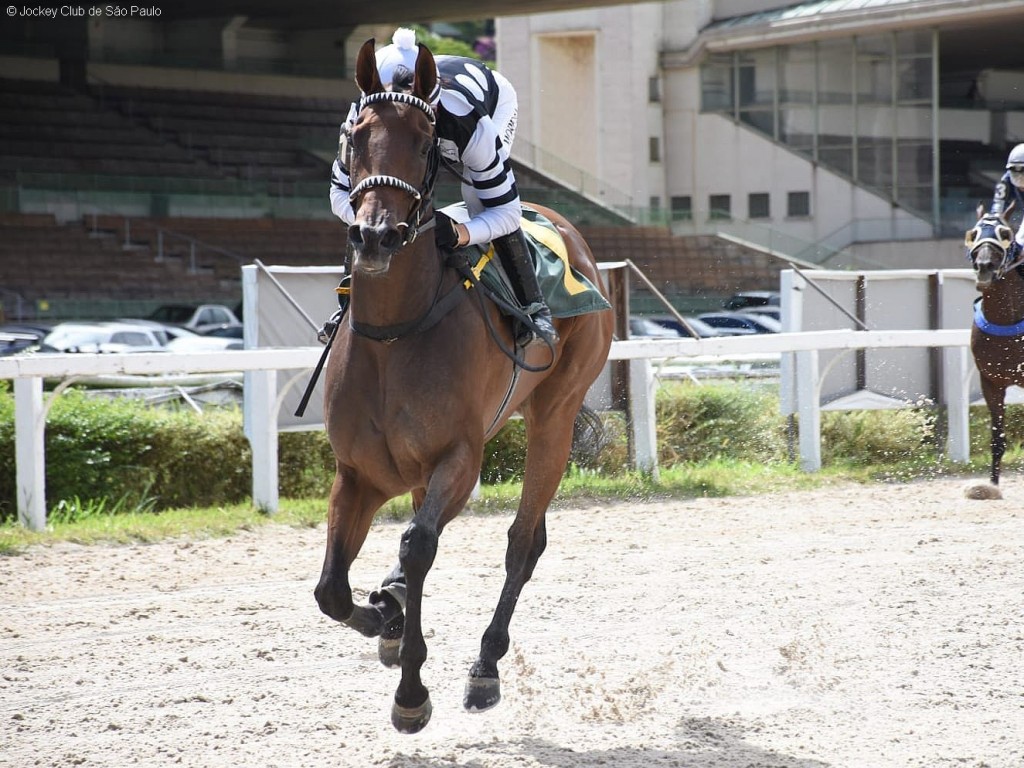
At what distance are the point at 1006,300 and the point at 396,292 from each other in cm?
630

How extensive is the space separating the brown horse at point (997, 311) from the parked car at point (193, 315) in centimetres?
1799

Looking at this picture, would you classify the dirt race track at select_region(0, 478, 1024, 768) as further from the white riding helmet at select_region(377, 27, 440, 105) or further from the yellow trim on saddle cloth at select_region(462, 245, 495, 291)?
the white riding helmet at select_region(377, 27, 440, 105)

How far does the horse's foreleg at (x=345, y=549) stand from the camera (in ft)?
13.5

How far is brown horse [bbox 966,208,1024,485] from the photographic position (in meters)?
9.07

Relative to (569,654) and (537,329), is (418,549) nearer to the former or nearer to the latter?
(537,329)

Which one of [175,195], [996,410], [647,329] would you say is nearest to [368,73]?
[996,410]

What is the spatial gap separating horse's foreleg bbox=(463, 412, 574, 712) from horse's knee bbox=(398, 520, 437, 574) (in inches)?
20.4

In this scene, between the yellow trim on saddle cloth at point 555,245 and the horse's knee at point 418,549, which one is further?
the yellow trim on saddle cloth at point 555,245

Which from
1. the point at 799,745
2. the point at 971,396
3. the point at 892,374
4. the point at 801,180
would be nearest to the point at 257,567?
the point at 799,745

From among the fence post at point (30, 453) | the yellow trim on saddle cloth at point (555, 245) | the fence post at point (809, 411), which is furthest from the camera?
the fence post at point (809, 411)

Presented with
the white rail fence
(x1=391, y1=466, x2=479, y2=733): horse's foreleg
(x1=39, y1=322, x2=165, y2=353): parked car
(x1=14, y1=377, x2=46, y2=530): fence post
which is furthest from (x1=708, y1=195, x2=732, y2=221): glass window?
(x1=391, y1=466, x2=479, y2=733): horse's foreleg

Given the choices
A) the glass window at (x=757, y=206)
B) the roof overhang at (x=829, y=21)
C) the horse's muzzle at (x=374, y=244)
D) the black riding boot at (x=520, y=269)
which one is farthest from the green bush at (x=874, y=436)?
the glass window at (x=757, y=206)

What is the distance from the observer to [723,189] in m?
39.9

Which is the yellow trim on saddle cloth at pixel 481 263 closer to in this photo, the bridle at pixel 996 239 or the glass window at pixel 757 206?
the bridle at pixel 996 239
